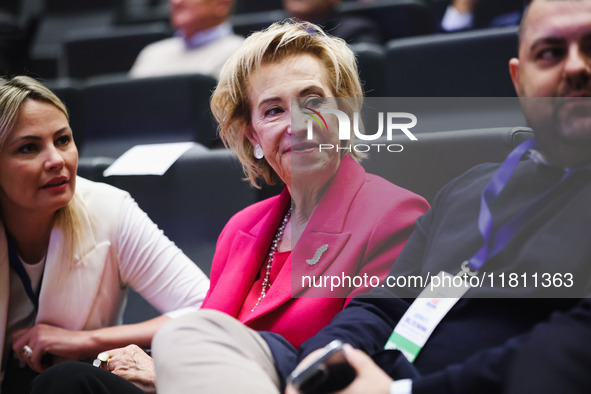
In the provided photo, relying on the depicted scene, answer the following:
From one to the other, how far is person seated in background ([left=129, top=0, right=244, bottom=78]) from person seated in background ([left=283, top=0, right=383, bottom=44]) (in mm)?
230

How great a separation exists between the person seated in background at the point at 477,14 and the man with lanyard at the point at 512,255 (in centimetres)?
134

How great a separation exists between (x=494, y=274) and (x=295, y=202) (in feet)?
1.33

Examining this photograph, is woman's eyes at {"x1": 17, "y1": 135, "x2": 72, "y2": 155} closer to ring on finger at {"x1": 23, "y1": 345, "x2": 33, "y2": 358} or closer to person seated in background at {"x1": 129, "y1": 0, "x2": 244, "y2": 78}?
ring on finger at {"x1": 23, "y1": 345, "x2": 33, "y2": 358}

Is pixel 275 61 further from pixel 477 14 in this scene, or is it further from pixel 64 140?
pixel 477 14

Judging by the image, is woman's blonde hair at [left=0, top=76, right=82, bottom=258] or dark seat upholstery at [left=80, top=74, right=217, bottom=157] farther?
dark seat upholstery at [left=80, top=74, right=217, bottom=157]

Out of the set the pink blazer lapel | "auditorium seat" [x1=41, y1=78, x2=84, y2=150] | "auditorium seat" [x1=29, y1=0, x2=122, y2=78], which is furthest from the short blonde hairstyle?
"auditorium seat" [x1=29, y1=0, x2=122, y2=78]

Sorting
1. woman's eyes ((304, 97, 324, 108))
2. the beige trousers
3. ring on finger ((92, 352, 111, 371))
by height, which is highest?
woman's eyes ((304, 97, 324, 108))

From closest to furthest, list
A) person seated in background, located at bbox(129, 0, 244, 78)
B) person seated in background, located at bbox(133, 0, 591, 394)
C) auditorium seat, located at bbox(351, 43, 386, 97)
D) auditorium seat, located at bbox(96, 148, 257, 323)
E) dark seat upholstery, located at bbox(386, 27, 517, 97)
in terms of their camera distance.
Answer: person seated in background, located at bbox(133, 0, 591, 394) < auditorium seat, located at bbox(96, 148, 257, 323) < dark seat upholstery, located at bbox(386, 27, 517, 97) < auditorium seat, located at bbox(351, 43, 386, 97) < person seated in background, located at bbox(129, 0, 244, 78)

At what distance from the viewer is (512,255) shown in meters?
0.71

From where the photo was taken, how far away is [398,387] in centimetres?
63

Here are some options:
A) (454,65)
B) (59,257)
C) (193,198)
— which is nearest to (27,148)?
(59,257)

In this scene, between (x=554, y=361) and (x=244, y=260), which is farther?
(x=244, y=260)

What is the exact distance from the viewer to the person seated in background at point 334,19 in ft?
6.71

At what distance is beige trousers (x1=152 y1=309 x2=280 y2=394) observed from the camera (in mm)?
628
